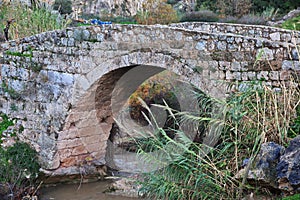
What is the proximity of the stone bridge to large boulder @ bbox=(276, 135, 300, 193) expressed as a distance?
1435 millimetres

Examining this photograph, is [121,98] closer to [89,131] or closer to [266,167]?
[89,131]

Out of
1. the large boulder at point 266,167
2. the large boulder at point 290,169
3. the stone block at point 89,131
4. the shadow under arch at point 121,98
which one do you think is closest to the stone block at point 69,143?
the stone block at point 89,131

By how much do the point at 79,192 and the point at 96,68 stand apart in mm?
2473

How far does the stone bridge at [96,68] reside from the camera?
6473 mm

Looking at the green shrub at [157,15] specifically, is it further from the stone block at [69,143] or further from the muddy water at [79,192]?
the muddy water at [79,192]

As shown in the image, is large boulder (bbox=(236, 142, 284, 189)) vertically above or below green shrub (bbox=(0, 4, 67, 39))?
below

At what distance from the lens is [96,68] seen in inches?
314

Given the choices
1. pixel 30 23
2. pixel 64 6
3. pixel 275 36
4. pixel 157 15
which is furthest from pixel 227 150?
pixel 64 6

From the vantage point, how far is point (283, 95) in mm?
5750

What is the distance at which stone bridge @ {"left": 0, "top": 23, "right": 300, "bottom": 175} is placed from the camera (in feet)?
21.2

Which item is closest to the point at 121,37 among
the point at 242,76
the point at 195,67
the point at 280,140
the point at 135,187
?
the point at 195,67

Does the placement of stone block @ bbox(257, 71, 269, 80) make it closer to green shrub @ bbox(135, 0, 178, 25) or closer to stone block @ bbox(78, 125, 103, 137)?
A: stone block @ bbox(78, 125, 103, 137)

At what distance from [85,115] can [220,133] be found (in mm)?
3746

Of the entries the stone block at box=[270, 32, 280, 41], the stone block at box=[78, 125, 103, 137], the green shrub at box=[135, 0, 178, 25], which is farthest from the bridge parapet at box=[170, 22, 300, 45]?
the green shrub at box=[135, 0, 178, 25]
